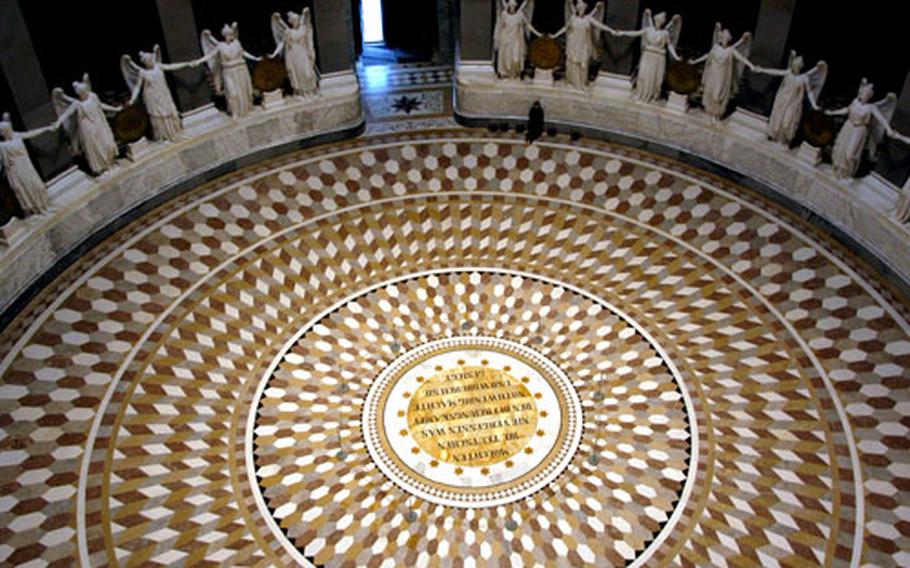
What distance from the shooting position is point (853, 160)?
10.5 meters

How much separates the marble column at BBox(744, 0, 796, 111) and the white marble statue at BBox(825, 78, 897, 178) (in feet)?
4.55

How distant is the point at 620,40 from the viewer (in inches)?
508

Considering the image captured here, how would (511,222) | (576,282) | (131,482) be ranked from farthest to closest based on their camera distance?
(511,222), (576,282), (131,482)

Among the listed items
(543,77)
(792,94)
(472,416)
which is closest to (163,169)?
(472,416)

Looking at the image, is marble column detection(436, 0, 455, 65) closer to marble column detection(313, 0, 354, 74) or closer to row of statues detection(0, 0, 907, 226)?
row of statues detection(0, 0, 907, 226)

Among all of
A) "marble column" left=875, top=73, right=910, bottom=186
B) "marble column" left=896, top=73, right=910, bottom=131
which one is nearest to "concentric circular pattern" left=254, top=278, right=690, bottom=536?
"marble column" left=875, top=73, right=910, bottom=186

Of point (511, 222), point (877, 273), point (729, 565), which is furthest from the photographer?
point (511, 222)

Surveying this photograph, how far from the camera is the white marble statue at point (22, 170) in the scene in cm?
955

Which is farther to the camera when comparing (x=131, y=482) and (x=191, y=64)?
(x=191, y=64)

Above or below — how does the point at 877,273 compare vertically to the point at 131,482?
above

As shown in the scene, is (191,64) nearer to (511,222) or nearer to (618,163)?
(511,222)

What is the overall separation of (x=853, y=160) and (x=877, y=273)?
61.3 inches

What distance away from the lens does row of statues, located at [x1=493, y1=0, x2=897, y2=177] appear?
33.9 ft

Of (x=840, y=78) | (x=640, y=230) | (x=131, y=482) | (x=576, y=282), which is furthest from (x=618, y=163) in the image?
(x=131, y=482)
